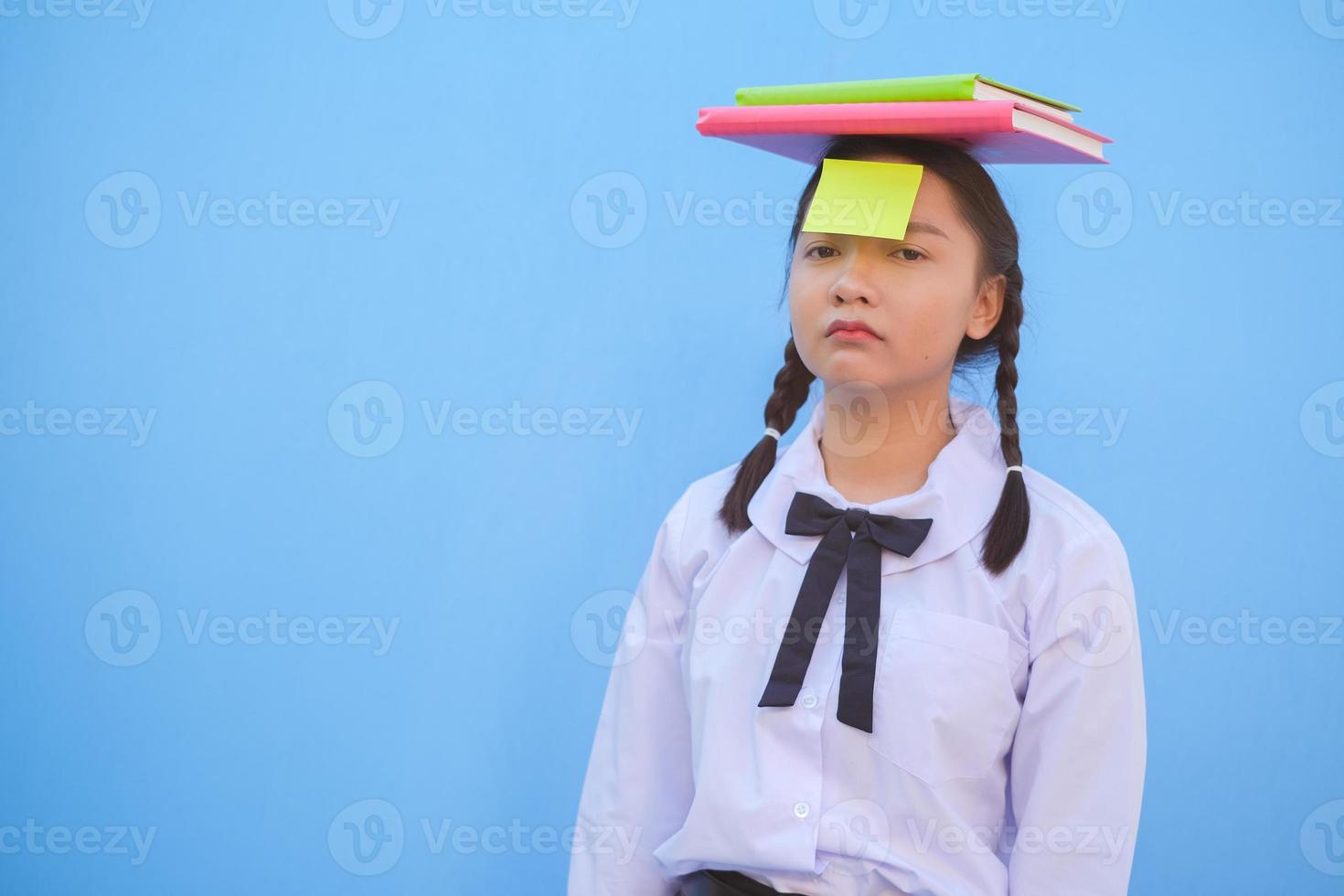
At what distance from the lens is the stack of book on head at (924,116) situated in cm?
150

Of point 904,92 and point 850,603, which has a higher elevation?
point 904,92

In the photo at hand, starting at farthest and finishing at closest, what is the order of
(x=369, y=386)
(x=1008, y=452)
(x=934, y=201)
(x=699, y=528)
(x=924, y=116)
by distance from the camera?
1. (x=369, y=386)
2. (x=699, y=528)
3. (x=1008, y=452)
4. (x=934, y=201)
5. (x=924, y=116)

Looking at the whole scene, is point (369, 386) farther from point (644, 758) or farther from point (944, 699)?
point (944, 699)

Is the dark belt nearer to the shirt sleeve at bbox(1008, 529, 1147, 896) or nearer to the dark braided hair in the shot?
the shirt sleeve at bbox(1008, 529, 1147, 896)

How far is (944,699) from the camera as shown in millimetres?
1572

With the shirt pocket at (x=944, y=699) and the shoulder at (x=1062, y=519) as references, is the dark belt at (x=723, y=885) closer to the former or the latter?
the shirt pocket at (x=944, y=699)

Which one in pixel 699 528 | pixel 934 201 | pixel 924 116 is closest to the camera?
pixel 924 116

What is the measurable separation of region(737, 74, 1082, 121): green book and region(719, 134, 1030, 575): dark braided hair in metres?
0.09

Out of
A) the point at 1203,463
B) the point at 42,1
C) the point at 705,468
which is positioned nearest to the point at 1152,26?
the point at 1203,463

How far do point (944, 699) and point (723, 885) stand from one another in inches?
14.6

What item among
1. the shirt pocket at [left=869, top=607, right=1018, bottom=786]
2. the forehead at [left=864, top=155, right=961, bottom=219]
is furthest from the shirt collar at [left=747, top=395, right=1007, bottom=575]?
the forehead at [left=864, top=155, right=961, bottom=219]

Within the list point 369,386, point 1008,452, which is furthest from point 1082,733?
point 369,386

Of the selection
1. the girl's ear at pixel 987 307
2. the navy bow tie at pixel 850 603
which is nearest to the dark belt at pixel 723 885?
the navy bow tie at pixel 850 603

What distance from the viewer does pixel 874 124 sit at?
1546mm
